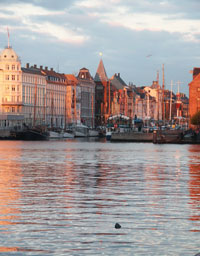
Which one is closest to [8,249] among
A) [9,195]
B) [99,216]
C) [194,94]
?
[99,216]

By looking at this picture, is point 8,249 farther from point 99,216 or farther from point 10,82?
point 10,82

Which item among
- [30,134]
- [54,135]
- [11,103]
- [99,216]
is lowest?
[99,216]

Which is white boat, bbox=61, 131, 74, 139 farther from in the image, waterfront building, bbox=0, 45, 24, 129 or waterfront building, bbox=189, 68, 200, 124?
waterfront building, bbox=189, 68, 200, 124

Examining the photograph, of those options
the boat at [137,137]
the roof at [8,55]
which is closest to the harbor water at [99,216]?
the boat at [137,137]

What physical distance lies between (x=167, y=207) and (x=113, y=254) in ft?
27.7

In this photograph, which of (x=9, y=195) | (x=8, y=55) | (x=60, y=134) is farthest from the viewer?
(x=8, y=55)

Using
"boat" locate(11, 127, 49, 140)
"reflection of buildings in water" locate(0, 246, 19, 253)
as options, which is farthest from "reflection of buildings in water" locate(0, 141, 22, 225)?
"boat" locate(11, 127, 49, 140)

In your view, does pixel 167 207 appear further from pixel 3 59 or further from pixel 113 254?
pixel 3 59

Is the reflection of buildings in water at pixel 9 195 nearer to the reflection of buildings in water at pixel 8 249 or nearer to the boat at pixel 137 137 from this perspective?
the reflection of buildings in water at pixel 8 249

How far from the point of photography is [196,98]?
168m

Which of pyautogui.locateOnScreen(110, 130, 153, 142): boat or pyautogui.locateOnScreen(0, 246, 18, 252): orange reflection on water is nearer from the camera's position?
pyautogui.locateOnScreen(0, 246, 18, 252): orange reflection on water

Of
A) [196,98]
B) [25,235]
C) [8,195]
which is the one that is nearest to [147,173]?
[8,195]

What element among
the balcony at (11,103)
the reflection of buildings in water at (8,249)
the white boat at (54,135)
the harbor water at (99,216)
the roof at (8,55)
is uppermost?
the roof at (8,55)

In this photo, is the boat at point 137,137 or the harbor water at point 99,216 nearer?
the harbor water at point 99,216
